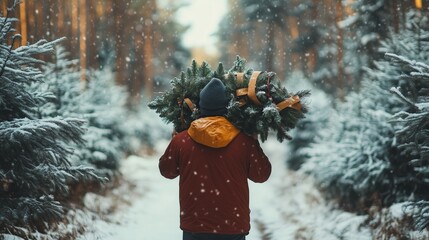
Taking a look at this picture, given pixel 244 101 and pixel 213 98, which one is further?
pixel 244 101

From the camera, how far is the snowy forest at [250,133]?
16.5ft

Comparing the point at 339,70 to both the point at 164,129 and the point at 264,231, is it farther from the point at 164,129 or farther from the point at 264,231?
the point at 164,129

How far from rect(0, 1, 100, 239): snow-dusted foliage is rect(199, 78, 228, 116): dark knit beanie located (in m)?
1.98

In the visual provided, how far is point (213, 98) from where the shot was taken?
3.95 m

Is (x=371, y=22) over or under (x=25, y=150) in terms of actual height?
over

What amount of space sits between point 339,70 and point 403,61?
17523 mm

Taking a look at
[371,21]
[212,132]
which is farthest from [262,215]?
[212,132]

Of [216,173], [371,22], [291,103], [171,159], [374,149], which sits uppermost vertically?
[371,22]

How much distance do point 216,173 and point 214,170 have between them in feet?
0.09

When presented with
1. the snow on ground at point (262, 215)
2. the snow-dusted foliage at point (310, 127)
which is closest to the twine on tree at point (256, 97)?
the snow on ground at point (262, 215)

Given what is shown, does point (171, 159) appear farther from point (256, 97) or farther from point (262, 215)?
point (262, 215)

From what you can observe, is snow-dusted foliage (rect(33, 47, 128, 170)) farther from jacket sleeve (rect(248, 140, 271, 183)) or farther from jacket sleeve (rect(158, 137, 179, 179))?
jacket sleeve (rect(248, 140, 271, 183))

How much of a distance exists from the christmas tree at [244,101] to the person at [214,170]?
149 mm

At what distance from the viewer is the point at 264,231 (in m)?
10.1
